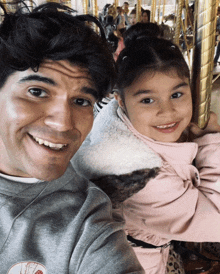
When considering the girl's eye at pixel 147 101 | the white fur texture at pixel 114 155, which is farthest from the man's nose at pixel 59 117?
the girl's eye at pixel 147 101

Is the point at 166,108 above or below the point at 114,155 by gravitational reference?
above

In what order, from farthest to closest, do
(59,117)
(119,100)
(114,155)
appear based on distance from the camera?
(119,100) < (114,155) < (59,117)

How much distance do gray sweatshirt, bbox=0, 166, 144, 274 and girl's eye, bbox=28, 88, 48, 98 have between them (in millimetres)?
215

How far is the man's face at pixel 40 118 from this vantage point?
0.61 meters

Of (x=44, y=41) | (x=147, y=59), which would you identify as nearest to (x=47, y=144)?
(x=44, y=41)

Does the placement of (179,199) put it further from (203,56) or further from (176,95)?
(203,56)

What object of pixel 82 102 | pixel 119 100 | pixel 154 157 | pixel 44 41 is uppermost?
pixel 44 41

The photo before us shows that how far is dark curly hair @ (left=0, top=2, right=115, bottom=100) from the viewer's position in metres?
0.63

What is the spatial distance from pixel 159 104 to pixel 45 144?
0.43 metres

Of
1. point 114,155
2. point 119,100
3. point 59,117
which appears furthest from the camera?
point 119,100

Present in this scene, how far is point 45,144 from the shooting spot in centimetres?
63

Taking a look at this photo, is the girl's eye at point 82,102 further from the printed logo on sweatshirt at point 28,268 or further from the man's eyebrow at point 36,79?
the printed logo on sweatshirt at point 28,268

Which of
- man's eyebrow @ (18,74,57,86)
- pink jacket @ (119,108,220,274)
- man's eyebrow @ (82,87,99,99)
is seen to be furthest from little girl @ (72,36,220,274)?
man's eyebrow @ (18,74,57,86)

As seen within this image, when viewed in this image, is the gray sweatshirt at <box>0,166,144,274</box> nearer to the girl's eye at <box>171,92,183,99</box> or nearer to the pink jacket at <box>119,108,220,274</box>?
the pink jacket at <box>119,108,220,274</box>
